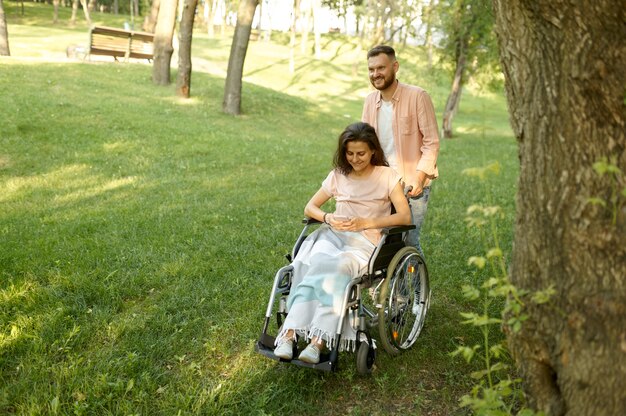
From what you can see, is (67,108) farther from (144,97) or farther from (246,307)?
(246,307)

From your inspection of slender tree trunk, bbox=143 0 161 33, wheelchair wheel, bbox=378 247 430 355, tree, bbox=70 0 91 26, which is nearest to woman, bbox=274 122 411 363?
wheelchair wheel, bbox=378 247 430 355

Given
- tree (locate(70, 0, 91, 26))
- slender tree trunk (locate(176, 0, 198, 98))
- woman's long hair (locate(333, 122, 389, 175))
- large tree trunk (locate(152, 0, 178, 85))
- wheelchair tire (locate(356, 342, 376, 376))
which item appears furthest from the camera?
tree (locate(70, 0, 91, 26))

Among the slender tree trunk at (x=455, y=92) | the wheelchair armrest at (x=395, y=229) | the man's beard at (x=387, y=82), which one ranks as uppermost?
the man's beard at (x=387, y=82)

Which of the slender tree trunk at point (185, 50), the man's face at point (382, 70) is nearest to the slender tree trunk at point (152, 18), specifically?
the slender tree trunk at point (185, 50)

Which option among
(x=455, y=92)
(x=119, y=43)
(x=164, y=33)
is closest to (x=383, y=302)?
(x=164, y=33)

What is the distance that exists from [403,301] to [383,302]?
0.61 meters

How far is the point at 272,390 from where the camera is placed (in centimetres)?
382

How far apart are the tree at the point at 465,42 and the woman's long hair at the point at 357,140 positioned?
13.2 m

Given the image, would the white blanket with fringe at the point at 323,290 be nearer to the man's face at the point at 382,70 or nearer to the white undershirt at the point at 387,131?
the white undershirt at the point at 387,131

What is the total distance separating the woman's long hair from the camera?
4270 millimetres

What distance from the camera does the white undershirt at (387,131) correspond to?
479cm

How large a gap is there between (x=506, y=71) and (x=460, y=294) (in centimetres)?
284

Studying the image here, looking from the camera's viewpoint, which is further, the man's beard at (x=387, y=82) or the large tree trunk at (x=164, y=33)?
the large tree trunk at (x=164, y=33)

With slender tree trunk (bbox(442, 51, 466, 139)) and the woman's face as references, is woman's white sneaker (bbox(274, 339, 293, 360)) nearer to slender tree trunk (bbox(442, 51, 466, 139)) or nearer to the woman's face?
the woman's face
